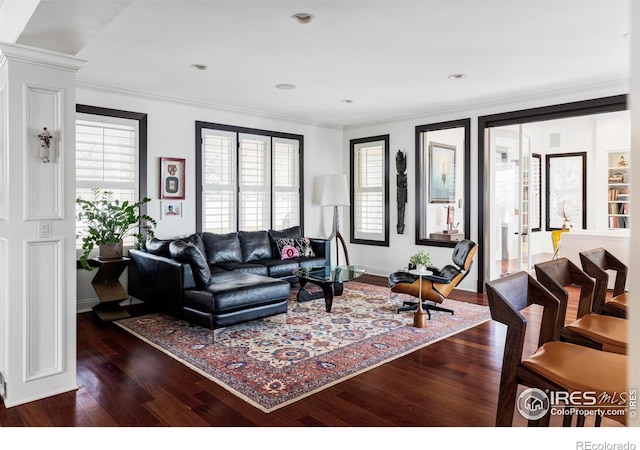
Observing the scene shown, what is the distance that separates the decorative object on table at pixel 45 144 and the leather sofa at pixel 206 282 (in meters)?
1.58

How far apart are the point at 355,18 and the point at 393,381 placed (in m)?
2.70

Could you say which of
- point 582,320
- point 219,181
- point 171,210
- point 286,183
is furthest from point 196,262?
point 286,183

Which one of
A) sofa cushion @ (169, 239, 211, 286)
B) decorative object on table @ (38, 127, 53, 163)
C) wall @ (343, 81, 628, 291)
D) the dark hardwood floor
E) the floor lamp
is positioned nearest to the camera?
the dark hardwood floor

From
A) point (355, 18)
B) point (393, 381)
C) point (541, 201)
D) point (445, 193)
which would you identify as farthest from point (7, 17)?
point (541, 201)

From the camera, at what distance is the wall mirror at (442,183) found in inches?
257

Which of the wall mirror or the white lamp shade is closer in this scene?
the wall mirror

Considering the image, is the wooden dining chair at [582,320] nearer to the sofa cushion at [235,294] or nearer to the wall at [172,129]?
the sofa cushion at [235,294]

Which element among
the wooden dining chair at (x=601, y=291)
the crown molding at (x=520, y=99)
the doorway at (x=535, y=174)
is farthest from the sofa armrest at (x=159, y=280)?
the crown molding at (x=520, y=99)

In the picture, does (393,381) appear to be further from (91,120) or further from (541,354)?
(91,120)

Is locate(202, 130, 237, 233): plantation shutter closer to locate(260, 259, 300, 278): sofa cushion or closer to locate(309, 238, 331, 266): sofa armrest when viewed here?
locate(260, 259, 300, 278): sofa cushion

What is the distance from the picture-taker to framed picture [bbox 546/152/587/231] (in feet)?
29.8

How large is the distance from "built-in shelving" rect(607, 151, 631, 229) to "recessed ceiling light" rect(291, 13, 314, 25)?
7.89 metres

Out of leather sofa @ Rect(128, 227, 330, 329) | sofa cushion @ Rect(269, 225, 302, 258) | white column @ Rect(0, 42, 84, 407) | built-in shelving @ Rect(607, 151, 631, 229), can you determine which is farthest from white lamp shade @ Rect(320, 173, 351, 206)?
built-in shelving @ Rect(607, 151, 631, 229)

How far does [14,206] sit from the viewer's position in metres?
2.77
